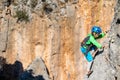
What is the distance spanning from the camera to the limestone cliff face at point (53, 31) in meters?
19.2

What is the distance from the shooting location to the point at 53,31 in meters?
20.2

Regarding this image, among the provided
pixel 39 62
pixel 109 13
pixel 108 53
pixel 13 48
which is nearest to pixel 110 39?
pixel 108 53

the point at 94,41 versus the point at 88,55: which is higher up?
the point at 94,41

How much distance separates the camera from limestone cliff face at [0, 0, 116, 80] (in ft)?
63.0

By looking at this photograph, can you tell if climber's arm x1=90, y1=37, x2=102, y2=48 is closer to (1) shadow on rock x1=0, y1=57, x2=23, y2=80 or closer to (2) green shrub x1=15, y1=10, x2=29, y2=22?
(2) green shrub x1=15, y1=10, x2=29, y2=22

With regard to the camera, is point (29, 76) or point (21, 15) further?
point (21, 15)

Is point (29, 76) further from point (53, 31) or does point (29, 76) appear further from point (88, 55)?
point (88, 55)

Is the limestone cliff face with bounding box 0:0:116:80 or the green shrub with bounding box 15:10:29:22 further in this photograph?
the green shrub with bounding box 15:10:29:22

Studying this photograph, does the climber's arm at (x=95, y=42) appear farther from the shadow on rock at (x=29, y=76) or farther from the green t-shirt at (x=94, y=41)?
the shadow on rock at (x=29, y=76)

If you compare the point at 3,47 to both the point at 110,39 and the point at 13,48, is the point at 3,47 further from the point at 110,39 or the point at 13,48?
the point at 110,39

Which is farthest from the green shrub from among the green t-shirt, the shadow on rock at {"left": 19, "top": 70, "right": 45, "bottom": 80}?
the green t-shirt

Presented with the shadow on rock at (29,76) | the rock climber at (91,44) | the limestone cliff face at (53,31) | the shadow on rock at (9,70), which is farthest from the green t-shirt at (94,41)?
the shadow on rock at (9,70)

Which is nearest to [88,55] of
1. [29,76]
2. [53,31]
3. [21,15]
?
[53,31]

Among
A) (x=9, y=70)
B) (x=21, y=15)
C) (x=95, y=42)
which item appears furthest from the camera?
(x=9, y=70)
